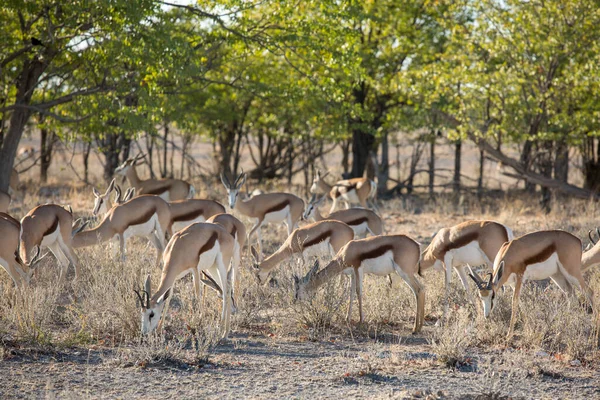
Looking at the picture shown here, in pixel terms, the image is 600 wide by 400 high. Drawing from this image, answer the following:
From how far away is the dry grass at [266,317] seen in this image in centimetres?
638

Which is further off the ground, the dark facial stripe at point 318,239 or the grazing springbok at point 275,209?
the grazing springbok at point 275,209

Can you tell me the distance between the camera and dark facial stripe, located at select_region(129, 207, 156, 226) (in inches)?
399

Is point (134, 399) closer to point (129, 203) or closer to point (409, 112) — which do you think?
point (129, 203)

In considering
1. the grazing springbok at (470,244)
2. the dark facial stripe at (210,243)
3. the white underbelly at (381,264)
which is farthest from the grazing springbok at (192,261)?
the grazing springbok at (470,244)

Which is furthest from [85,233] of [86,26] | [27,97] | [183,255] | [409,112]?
[409,112]

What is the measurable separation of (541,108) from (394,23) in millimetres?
4914

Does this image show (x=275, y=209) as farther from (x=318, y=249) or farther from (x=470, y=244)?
(x=470, y=244)

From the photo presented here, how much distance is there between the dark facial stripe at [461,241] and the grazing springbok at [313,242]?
148 cm

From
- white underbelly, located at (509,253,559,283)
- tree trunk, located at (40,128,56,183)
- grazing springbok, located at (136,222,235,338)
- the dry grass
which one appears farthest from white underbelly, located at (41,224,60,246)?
tree trunk, located at (40,128,56,183)

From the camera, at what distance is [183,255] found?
698cm

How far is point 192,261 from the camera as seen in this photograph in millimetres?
7035

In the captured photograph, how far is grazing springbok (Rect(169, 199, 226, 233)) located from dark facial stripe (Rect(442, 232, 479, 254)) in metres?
4.12

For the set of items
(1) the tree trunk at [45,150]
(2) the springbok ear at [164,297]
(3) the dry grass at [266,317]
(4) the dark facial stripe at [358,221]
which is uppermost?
(1) the tree trunk at [45,150]

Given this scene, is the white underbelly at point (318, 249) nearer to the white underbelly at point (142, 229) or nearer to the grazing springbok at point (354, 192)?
the white underbelly at point (142, 229)
